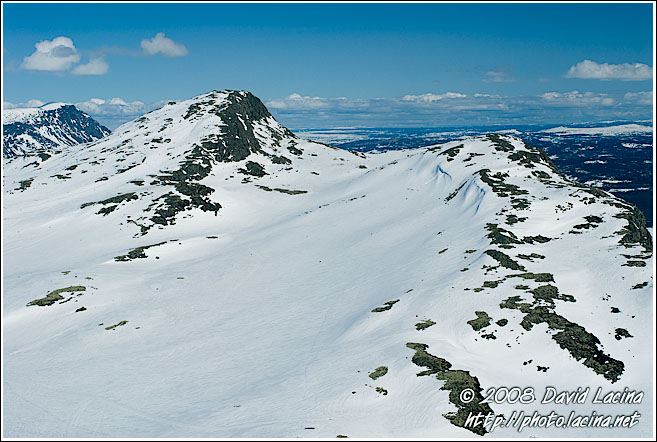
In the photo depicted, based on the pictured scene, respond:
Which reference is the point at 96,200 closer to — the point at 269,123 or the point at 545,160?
the point at 269,123

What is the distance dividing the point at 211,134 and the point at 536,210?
111m

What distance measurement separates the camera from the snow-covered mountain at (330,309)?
2598 centimetres

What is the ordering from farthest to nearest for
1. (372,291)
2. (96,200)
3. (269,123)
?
(269,123) → (96,200) → (372,291)

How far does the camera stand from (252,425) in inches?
967

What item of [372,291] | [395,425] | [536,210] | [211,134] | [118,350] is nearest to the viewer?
[395,425]

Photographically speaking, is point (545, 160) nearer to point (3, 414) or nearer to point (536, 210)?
point (536, 210)

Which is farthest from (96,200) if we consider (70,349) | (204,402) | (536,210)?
(536,210)

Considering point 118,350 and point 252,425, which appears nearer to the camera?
point 252,425

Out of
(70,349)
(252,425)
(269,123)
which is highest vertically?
(269,123)

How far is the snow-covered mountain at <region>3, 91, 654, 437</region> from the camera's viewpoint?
26.0 meters

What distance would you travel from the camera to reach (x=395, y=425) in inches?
920

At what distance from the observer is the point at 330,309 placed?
42562mm

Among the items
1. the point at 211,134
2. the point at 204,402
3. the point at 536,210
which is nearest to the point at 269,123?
the point at 211,134

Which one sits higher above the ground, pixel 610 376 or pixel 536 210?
pixel 536 210
